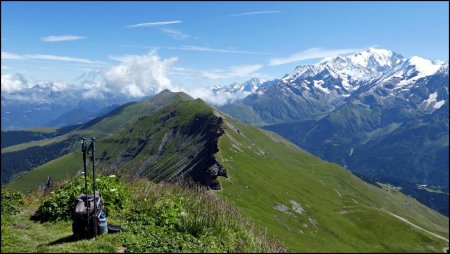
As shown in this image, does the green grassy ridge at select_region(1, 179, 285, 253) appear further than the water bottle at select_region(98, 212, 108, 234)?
No

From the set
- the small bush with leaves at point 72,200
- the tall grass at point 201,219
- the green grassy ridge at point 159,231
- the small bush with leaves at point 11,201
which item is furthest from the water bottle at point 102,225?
the small bush with leaves at point 11,201

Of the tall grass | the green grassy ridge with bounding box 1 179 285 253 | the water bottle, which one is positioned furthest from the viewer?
the water bottle

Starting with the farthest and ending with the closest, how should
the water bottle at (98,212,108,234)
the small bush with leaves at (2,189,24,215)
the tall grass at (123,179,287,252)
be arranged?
the small bush with leaves at (2,189,24,215) → the water bottle at (98,212,108,234) → the tall grass at (123,179,287,252)

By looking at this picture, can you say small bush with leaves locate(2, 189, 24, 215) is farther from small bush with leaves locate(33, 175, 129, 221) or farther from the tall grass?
the tall grass

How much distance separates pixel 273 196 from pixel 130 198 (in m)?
169

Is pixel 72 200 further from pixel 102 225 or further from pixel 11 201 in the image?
pixel 102 225

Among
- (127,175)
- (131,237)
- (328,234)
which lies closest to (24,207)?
(127,175)

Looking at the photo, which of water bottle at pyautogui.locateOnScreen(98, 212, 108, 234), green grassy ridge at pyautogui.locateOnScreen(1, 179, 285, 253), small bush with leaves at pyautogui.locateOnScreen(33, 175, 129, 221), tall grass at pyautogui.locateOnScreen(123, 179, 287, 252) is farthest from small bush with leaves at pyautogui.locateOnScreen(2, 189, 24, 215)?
water bottle at pyautogui.locateOnScreen(98, 212, 108, 234)

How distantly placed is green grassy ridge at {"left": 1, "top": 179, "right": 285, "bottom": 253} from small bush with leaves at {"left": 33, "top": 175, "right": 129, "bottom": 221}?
27.1 inches

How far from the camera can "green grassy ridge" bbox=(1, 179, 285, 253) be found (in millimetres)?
22453

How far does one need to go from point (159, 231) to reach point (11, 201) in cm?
1614

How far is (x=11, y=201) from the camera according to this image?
34.1 metres

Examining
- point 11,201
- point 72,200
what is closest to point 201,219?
point 72,200

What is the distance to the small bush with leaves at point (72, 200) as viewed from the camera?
30.6 metres
